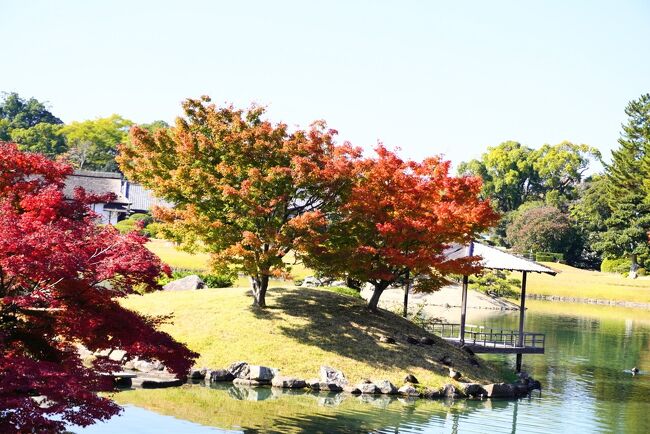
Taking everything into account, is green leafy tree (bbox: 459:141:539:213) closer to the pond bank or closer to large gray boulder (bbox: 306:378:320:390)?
the pond bank

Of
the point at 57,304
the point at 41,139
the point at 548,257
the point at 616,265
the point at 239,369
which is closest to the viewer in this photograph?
the point at 57,304

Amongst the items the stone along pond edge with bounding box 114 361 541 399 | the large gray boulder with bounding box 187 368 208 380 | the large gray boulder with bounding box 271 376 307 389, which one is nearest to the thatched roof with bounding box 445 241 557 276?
the stone along pond edge with bounding box 114 361 541 399

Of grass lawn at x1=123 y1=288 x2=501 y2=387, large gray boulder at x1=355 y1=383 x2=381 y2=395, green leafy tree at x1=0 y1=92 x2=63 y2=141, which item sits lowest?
large gray boulder at x1=355 y1=383 x2=381 y2=395

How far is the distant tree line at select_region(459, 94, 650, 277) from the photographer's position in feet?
299

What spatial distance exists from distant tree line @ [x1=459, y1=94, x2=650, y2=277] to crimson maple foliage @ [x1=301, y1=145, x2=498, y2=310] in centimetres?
6238

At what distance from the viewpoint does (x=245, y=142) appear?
1248 inches

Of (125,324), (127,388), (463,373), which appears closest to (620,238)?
(463,373)

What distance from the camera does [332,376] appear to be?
89.5 feet

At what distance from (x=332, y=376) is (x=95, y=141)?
97.2 m

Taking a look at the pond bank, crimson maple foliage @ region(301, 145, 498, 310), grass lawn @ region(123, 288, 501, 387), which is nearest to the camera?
grass lawn @ region(123, 288, 501, 387)

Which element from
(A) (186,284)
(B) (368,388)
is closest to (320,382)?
(B) (368,388)

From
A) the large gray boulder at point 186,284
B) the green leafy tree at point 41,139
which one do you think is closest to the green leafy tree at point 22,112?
the green leafy tree at point 41,139

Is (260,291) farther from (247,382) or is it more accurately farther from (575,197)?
(575,197)

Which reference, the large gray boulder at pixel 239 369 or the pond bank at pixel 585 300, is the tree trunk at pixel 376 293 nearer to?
the large gray boulder at pixel 239 369
